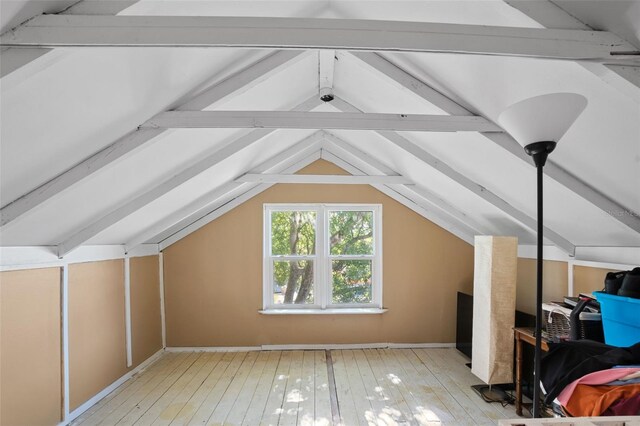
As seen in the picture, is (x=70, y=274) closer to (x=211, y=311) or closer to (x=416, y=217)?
(x=211, y=311)

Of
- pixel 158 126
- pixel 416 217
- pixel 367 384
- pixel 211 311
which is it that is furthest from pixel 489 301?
pixel 211 311

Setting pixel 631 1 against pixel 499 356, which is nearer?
pixel 631 1

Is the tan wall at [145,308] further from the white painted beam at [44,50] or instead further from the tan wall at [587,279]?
the tan wall at [587,279]

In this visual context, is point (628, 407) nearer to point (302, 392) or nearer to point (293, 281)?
point (302, 392)

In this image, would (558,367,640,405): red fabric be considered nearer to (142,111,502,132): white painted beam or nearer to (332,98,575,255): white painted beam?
(142,111,502,132): white painted beam

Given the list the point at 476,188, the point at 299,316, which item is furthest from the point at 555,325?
the point at 299,316

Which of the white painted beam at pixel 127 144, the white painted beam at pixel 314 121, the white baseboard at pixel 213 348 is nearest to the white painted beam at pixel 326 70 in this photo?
the white painted beam at pixel 127 144

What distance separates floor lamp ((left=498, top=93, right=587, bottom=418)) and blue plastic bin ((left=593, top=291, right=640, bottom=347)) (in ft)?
3.74

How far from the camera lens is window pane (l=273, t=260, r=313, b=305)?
5523 millimetres

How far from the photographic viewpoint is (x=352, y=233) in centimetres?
557

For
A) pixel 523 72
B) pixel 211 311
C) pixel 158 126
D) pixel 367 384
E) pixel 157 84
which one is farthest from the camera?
pixel 211 311

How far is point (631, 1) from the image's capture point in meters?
1.34

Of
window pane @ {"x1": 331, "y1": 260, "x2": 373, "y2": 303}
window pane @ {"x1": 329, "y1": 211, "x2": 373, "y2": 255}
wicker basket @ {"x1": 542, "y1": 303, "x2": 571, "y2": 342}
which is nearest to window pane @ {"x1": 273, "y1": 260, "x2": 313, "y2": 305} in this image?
window pane @ {"x1": 331, "y1": 260, "x2": 373, "y2": 303}

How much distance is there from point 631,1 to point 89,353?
173 inches
